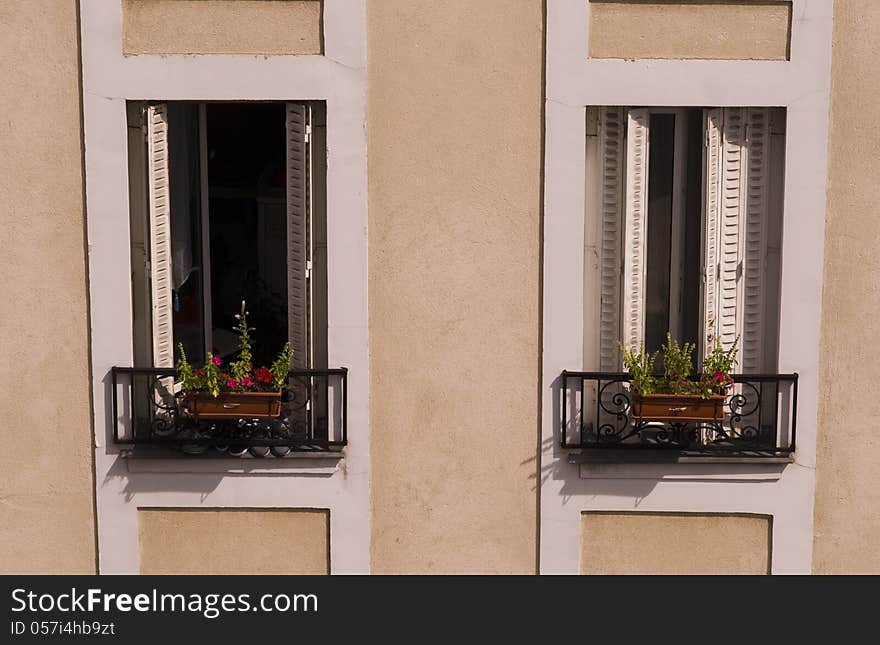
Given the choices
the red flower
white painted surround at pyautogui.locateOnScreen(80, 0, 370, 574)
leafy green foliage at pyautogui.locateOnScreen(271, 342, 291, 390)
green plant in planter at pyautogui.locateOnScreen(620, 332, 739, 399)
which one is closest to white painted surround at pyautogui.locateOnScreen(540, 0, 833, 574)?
green plant in planter at pyautogui.locateOnScreen(620, 332, 739, 399)

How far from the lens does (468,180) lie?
7816mm

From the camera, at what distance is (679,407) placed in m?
7.71

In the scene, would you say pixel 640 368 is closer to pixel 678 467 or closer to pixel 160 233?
pixel 678 467

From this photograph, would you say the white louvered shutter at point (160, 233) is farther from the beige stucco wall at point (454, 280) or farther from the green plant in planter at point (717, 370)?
the green plant in planter at point (717, 370)

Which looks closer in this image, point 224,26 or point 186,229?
point 224,26

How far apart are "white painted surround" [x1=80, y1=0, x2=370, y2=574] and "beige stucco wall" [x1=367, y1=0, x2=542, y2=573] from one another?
0.40ft

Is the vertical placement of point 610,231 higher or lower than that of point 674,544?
higher

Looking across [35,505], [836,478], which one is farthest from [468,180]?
[35,505]

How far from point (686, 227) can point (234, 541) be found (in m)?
3.65

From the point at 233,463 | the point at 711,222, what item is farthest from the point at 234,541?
the point at 711,222

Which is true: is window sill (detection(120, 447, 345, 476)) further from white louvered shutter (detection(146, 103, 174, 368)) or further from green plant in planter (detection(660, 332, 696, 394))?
green plant in planter (detection(660, 332, 696, 394))

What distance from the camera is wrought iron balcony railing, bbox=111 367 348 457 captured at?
796cm

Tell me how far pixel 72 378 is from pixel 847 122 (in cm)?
522
